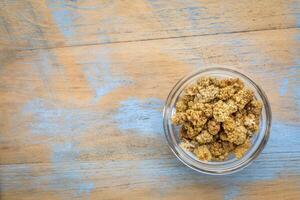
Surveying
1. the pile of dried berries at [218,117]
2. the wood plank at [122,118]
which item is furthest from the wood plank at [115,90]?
the pile of dried berries at [218,117]

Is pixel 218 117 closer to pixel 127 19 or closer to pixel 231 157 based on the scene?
pixel 231 157

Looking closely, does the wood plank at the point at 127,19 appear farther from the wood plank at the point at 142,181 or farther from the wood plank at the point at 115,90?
the wood plank at the point at 142,181

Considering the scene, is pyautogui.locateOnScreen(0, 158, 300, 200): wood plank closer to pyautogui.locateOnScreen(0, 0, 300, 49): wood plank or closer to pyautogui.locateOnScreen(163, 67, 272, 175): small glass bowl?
pyautogui.locateOnScreen(163, 67, 272, 175): small glass bowl

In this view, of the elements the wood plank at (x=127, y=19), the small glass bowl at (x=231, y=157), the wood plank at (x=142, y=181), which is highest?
the wood plank at (x=127, y=19)

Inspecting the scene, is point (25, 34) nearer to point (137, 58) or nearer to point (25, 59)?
point (25, 59)

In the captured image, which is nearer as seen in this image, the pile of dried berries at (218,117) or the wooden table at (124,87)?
the pile of dried berries at (218,117)

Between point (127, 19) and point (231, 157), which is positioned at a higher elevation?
point (127, 19)

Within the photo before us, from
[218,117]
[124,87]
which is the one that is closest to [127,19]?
[124,87]
